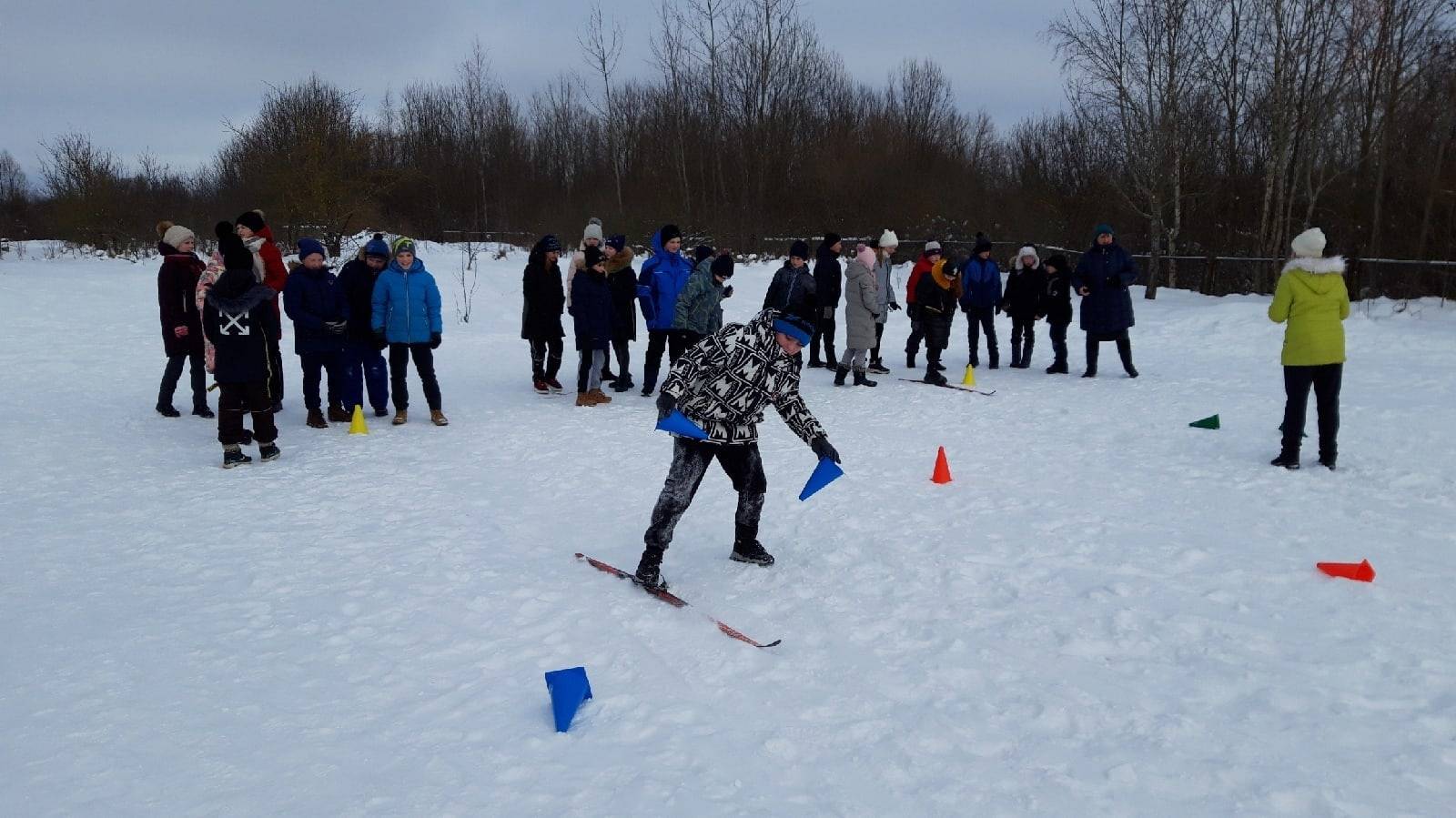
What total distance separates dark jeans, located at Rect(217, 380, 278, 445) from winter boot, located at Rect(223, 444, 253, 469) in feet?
0.14

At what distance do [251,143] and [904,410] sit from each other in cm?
2338

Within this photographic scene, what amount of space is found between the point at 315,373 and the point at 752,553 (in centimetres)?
641

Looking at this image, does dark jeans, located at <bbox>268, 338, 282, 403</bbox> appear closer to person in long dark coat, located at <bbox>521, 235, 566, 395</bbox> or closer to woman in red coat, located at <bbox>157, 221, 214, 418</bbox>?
woman in red coat, located at <bbox>157, 221, 214, 418</bbox>

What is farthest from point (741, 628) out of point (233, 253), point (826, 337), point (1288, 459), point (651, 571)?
point (826, 337)

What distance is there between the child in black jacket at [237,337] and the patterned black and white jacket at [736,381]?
4756 mm

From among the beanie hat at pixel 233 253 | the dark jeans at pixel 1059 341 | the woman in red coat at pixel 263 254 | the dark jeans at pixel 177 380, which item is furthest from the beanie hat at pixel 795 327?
the dark jeans at pixel 1059 341

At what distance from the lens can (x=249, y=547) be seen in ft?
20.4

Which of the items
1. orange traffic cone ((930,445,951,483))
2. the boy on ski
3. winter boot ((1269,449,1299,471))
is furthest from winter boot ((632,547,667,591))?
winter boot ((1269,449,1299,471))

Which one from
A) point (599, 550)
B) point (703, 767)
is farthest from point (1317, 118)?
point (703, 767)

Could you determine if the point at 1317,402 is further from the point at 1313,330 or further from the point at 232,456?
the point at 232,456

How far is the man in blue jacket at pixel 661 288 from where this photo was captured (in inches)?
464

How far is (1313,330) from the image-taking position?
7.57 m

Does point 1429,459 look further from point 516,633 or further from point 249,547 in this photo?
point 249,547

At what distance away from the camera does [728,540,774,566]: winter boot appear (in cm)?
591
